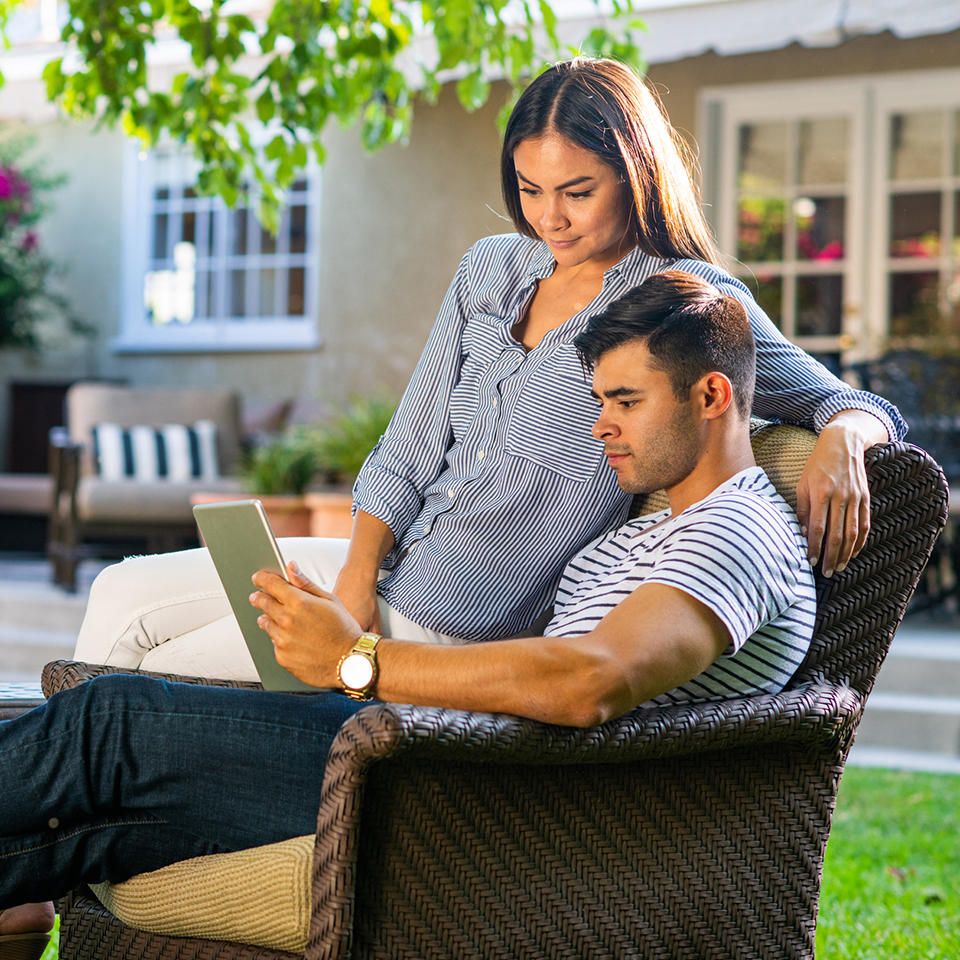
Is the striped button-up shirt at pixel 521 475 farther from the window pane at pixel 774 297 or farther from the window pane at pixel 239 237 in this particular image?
the window pane at pixel 239 237

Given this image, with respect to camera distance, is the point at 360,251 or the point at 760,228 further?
the point at 360,251

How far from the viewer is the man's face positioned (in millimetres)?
1808

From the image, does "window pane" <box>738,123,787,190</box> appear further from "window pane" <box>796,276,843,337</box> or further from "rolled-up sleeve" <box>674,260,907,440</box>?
"rolled-up sleeve" <box>674,260,907,440</box>

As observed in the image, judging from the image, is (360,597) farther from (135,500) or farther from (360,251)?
(360,251)

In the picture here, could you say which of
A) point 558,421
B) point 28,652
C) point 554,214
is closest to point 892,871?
point 558,421

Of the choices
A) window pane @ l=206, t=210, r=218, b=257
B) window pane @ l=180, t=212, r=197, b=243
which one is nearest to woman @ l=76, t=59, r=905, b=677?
window pane @ l=206, t=210, r=218, b=257

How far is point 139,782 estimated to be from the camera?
1726 millimetres

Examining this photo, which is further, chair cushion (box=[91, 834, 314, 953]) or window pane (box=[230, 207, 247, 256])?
window pane (box=[230, 207, 247, 256])

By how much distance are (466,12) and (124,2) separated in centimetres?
99

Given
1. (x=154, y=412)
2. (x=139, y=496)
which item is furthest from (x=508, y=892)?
(x=154, y=412)

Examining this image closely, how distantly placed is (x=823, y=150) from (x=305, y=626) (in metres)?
7.09

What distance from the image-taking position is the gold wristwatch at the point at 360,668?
5.34ft

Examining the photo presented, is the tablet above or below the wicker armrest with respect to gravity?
above

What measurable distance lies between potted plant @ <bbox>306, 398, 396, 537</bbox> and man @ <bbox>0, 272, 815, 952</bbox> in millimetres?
3364
